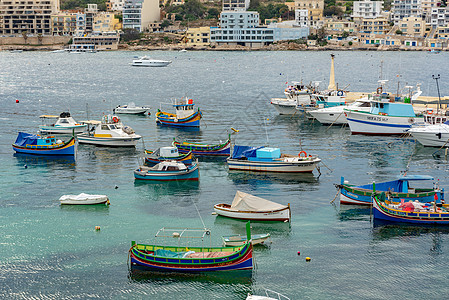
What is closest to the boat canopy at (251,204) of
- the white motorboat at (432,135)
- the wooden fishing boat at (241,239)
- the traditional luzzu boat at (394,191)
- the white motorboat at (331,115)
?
the wooden fishing boat at (241,239)

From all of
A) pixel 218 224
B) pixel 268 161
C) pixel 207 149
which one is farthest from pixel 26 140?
pixel 218 224

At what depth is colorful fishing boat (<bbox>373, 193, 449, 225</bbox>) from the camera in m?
40.7

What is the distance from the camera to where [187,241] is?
38156 mm

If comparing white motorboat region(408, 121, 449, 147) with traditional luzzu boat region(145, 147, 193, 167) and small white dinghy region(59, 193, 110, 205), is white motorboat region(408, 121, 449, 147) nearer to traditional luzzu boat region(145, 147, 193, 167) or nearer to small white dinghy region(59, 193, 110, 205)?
traditional luzzu boat region(145, 147, 193, 167)

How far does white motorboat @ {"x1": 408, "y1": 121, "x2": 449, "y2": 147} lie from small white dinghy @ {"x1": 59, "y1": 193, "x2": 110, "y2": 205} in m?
33.7

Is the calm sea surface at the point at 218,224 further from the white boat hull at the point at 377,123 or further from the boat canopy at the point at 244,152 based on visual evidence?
the white boat hull at the point at 377,123

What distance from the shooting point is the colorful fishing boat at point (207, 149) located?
60.5 metres

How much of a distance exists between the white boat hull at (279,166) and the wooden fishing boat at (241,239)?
1583 cm

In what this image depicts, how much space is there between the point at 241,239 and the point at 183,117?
139ft

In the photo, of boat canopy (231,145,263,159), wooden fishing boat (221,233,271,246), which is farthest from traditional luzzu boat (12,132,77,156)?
wooden fishing boat (221,233,271,246)

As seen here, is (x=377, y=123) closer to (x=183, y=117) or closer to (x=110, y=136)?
(x=183, y=117)

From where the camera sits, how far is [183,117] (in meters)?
78.4

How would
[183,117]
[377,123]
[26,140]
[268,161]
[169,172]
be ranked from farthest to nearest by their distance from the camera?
[183,117] < [377,123] < [26,140] < [268,161] < [169,172]

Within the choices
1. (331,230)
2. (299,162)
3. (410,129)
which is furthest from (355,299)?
(410,129)
